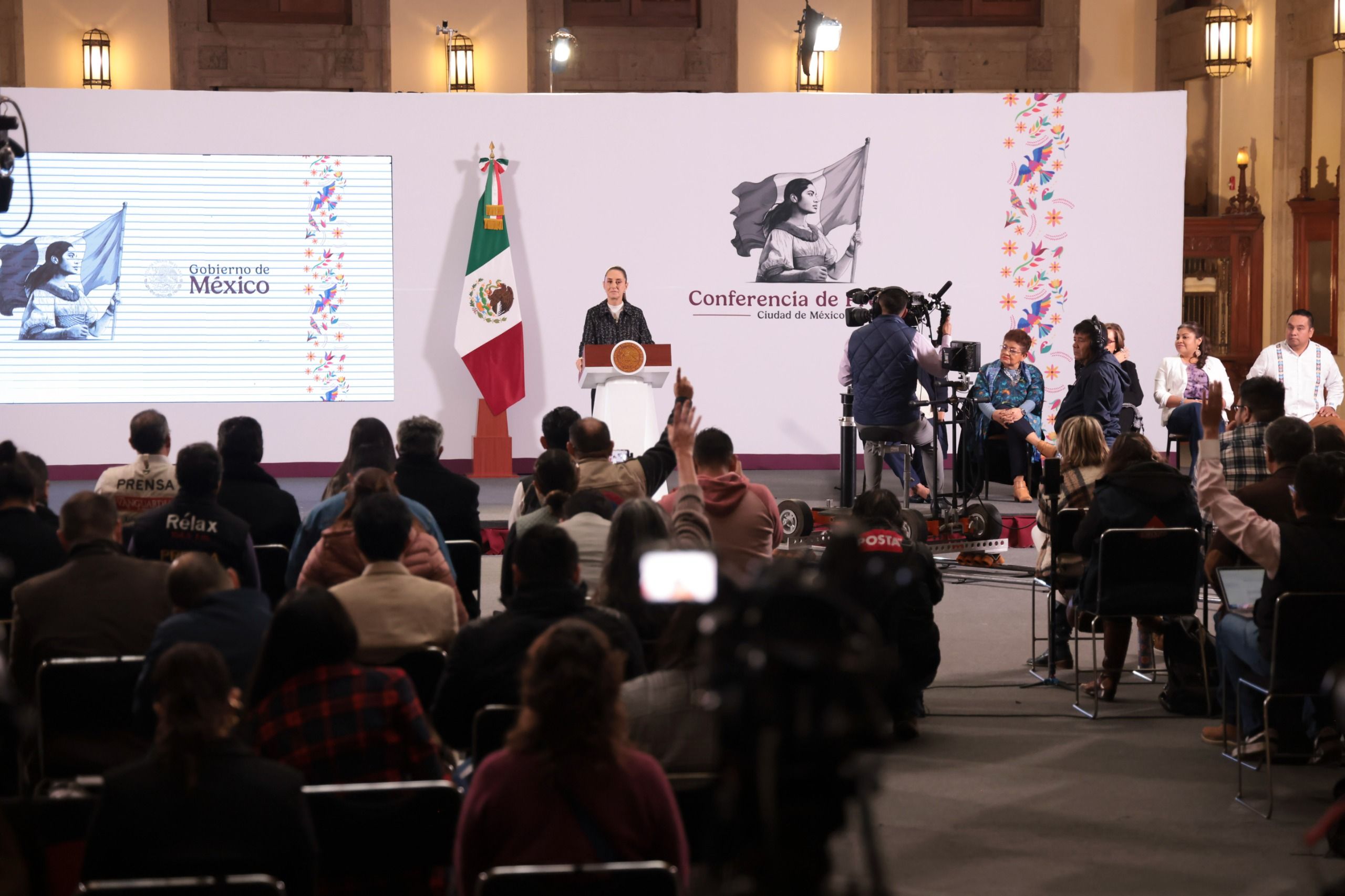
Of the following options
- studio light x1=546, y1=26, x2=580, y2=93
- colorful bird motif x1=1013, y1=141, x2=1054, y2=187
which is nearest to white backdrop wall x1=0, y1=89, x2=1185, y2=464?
colorful bird motif x1=1013, y1=141, x2=1054, y2=187

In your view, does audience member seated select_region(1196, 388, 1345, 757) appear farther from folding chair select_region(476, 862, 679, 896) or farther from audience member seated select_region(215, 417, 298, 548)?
audience member seated select_region(215, 417, 298, 548)

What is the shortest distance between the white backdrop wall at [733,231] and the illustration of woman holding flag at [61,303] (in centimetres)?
124

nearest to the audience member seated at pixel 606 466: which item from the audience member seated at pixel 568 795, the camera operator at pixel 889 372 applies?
the audience member seated at pixel 568 795

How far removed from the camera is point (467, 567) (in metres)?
4.93

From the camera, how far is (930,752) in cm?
470

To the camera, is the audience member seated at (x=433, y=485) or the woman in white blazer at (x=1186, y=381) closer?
the audience member seated at (x=433, y=485)

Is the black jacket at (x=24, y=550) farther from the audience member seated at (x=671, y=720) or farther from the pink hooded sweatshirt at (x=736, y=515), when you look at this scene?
the audience member seated at (x=671, y=720)

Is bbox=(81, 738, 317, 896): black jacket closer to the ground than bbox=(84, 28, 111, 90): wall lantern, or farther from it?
closer to the ground

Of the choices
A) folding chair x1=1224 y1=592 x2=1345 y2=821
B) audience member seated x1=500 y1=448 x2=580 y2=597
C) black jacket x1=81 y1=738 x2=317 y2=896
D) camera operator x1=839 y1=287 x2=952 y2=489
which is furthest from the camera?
camera operator x1=839 y1=287 x2=952 y2=489

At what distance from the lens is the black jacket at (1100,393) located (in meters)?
Answer: 8.15

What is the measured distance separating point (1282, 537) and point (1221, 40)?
36.8ft

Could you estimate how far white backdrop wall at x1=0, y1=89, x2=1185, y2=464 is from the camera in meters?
11.4

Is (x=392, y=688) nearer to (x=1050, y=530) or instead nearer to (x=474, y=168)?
(x=1050, y=530)

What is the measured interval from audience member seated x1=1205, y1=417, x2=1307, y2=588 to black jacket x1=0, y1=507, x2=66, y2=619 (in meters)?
3.63
